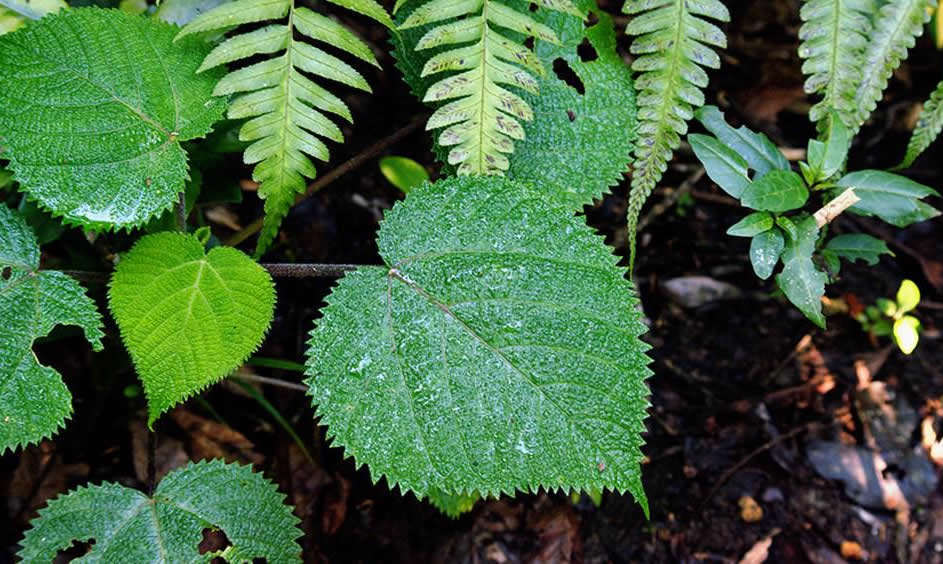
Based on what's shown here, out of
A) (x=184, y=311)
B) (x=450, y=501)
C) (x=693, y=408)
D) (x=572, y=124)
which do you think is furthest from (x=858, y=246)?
(x=184, y=311)

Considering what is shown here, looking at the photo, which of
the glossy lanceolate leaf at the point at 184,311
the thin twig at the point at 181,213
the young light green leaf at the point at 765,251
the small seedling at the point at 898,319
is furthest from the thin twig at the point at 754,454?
the thin twig at the point at 181,213

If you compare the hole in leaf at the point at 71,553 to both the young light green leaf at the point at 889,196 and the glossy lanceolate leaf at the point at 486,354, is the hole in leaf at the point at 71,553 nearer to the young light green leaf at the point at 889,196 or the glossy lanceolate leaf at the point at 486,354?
the glossy lanceolate leaf at the point at 486,354

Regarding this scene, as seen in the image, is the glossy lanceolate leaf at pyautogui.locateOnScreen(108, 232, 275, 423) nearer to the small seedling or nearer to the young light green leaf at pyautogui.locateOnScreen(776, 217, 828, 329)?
the young light green leaf at pyautogui.locateOnScreen(776, 217, 828, 329)

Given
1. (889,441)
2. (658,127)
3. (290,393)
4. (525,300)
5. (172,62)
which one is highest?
(172,62)

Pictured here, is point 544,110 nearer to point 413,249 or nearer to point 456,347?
point 413,249

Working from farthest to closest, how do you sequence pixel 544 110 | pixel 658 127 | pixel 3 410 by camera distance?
pixel 544 110 → pixel 658 127 → pixel 3 410

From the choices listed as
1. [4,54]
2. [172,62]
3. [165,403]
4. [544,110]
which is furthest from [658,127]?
[4,54]

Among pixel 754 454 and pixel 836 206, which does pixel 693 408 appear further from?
pixel 836 206
